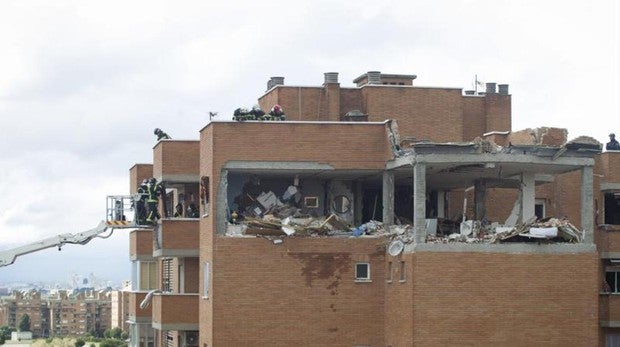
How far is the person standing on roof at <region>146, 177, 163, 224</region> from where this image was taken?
55.5 meters

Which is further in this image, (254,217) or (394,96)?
(394,96)

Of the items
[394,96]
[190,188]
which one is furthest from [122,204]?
[394,96]

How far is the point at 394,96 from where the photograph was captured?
171 feet

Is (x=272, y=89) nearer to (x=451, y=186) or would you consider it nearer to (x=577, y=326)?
(x=451, y=186)

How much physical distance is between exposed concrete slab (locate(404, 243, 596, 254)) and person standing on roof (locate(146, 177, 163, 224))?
46.9ft

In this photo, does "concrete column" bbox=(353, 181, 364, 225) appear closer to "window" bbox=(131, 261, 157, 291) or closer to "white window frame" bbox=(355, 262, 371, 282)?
"white window frame" bbox=(355, 262, 371, 282)

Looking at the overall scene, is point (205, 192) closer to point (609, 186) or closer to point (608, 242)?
point (608, 242)

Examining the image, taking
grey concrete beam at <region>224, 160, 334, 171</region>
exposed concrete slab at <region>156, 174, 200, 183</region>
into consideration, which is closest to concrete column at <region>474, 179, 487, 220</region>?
grey concrete beam at <region>224, 160, 334, 171</region>

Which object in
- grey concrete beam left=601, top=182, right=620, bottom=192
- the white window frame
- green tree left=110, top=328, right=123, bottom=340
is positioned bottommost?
green tree left=110, top=328, right=123, bottom=340

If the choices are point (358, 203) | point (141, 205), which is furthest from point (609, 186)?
point (141, 205)

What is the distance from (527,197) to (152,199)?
15.1 metres

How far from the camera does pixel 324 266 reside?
1834 inches

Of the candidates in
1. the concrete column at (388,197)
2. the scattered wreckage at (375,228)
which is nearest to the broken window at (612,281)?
the scattered wreckage at (375,228)

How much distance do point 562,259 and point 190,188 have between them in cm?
1744
